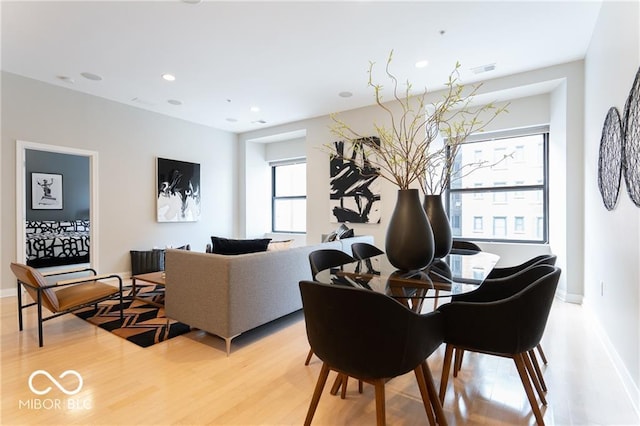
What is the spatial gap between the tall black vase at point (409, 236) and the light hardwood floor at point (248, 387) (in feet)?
2.75

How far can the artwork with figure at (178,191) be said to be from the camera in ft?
18.8

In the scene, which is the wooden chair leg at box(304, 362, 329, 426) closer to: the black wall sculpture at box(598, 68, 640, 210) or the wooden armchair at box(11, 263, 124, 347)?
the black wall sculpture at box(598, 68, 640, 210)

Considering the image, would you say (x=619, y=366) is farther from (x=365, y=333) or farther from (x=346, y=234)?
(x=346, y=234)

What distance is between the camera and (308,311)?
1.42 meters

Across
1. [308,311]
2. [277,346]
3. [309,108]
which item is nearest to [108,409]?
[277,346]

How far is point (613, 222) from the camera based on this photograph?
2.44m

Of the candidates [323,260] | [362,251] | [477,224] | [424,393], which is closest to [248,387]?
[323,260]

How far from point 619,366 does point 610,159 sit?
5.05ft

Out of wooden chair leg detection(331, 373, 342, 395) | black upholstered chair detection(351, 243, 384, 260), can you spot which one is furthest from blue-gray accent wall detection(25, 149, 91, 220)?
wooden chair leg detection(331, 373, 342, 395)

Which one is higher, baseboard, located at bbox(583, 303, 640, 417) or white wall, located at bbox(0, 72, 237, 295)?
white wall, located at bbox(0, 72, 237, 295)

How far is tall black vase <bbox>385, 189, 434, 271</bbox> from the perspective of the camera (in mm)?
1865

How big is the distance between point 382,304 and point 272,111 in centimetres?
502

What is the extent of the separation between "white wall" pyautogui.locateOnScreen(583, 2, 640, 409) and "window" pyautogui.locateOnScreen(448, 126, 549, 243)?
106 centimetres

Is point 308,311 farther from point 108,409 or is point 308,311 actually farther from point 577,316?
point 577,316
